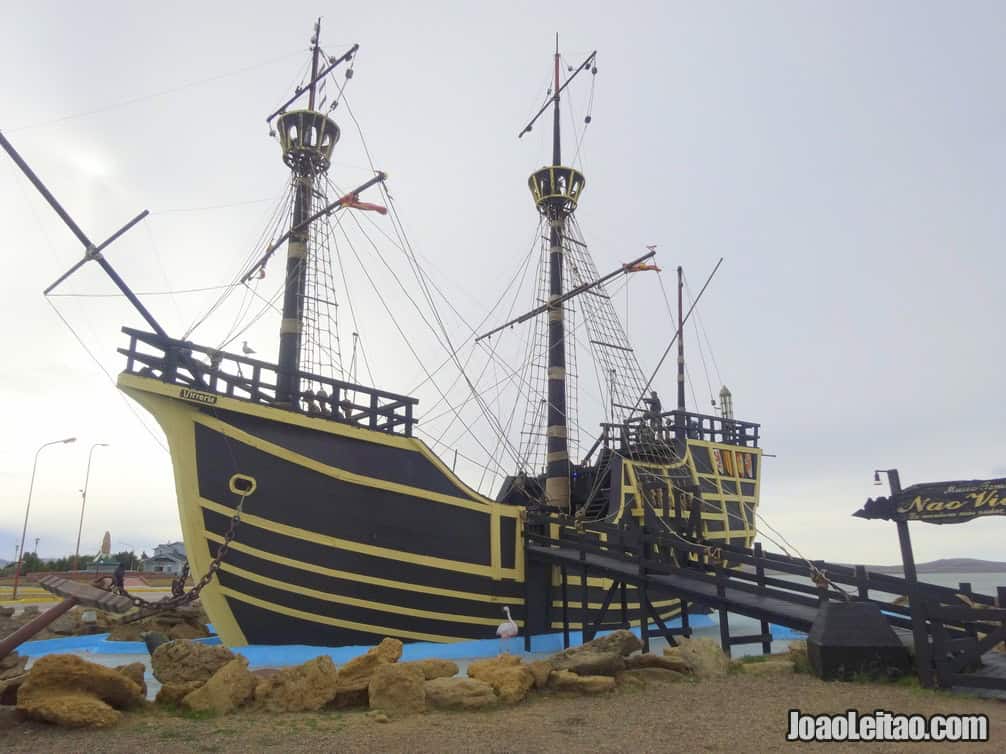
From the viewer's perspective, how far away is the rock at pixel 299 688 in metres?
6.17

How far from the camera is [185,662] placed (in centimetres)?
702

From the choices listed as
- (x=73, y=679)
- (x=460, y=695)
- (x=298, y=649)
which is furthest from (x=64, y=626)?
(x=460, y=695)

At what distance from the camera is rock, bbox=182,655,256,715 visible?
6070mm

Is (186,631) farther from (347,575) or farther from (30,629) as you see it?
(30,629)

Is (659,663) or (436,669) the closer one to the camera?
(436,669)

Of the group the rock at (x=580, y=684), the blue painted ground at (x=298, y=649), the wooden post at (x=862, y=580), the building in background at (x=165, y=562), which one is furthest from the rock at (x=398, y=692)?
the building in background at (x=165, y=562)

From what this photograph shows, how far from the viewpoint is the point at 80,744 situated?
4.96 m

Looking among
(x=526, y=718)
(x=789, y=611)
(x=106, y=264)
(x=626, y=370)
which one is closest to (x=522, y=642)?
(x=789, y=611)

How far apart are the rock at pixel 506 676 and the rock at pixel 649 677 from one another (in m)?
1.08

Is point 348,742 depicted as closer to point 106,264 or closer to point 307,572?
point 307,572

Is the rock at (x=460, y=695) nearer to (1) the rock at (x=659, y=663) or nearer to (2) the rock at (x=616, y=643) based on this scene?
(2) the rock at (x=616, y=643)

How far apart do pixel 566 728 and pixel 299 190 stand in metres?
13.3

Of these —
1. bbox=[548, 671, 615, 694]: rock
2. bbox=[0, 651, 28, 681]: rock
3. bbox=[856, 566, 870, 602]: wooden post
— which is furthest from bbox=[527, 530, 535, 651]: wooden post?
bbox=[0, 651, 28, 681]: rock

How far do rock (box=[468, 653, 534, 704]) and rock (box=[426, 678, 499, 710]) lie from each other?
11cm
